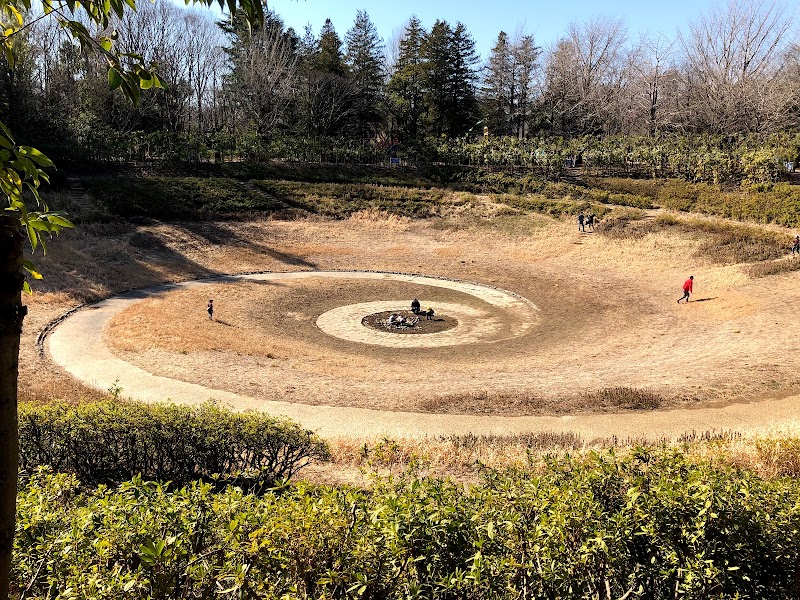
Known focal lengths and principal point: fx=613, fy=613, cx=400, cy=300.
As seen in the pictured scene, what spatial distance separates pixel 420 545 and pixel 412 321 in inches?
880

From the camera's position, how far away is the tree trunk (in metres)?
2.80

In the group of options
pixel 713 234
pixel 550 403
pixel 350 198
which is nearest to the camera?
pixel 550 403

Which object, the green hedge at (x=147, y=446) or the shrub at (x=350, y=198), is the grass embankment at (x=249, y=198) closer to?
the shrub at (x=350, y=198)

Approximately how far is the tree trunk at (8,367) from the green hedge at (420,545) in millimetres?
1028

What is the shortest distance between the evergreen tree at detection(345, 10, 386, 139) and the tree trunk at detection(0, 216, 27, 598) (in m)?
72.0

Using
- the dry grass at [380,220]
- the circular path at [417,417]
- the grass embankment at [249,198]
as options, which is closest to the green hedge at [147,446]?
the circular path at [417,417]

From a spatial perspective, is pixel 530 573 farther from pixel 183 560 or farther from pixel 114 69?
pixel 114 69

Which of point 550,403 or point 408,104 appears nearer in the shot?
point 550,403

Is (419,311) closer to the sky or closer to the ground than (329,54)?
closer to the ground

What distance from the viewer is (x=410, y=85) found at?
73.4m

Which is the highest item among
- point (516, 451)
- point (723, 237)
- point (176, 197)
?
point (176, 197)

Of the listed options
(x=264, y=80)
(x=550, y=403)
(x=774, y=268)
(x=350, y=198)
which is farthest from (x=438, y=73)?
(x=550, y=403)

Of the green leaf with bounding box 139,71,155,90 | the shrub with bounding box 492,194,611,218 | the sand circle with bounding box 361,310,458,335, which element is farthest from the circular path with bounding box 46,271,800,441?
the shrub with bounding box 492,194,611,218

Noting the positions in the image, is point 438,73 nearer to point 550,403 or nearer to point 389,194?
point 389,194
